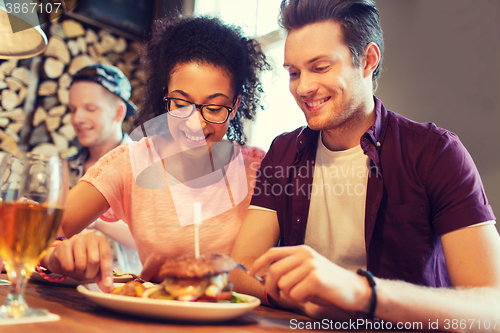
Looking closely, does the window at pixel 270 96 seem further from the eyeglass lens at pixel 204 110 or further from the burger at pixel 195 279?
the burger at pixel 195 279

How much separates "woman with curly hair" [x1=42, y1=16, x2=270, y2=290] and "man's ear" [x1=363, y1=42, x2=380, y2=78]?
0.48 metres

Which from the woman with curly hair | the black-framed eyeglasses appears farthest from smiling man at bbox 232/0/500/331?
the black-framed eyeglasses

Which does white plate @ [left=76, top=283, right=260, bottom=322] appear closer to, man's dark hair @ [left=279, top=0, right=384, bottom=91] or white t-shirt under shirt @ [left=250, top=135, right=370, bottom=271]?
white t-shirt under shirt @ [left=250, top=135, right=370, bottom=271]

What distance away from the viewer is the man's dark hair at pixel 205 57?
148 cm

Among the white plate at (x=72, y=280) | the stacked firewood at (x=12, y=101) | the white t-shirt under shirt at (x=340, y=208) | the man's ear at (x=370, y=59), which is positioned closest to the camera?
the white plate at (x=72, y=280)

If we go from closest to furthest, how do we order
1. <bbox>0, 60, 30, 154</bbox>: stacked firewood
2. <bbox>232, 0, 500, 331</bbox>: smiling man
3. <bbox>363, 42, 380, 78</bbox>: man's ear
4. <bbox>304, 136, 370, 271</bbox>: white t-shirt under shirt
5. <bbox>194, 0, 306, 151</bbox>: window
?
<bbox>232, 0, 500, 331</bbox>: smiling man
<bbox>304, 136, 370, 271</bbox>: white t-shirt under shirt
<bbox>363, 42, 380, 78</bbox>: man's ear
<bbox>194, 0, 306, 151</bbox>: window
<bbox>0, 60, 30, 154</bbox>: stacked firewood

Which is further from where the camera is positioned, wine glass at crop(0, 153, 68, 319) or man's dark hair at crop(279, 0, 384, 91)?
man's dark hair at crop(279, 0, 384, 91)

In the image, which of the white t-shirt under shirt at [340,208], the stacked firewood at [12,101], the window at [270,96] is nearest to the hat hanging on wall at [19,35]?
the white t-shirt under shirt at [340,208]

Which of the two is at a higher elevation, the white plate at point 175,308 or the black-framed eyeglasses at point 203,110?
the black-framed eyeglasses at point 203,110

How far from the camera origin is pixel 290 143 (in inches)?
60.6

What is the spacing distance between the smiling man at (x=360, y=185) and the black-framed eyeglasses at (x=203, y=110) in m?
0.27

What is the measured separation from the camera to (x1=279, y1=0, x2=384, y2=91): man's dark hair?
1396 millimetres

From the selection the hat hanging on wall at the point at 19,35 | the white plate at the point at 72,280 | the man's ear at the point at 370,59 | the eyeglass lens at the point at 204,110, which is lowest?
the white plate at the point at 72,280

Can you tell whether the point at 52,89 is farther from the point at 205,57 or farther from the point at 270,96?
the point at 205,57
